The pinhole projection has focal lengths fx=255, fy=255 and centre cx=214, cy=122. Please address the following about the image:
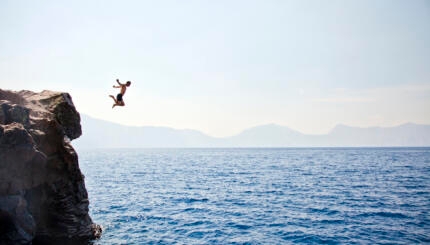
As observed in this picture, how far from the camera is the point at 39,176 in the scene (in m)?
16.3

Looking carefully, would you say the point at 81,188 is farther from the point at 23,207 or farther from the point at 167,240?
the point at 167,240

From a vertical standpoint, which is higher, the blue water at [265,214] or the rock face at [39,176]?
the rock face at [39,176]

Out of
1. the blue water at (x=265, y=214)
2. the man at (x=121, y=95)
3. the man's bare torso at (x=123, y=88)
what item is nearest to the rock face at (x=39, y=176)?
the blue water at (x=265, y=214)

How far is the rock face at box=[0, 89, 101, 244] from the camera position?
45.1 feet

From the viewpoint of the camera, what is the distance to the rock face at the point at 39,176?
13.7 m

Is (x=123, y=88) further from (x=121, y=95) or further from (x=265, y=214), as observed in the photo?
(x=265, y=214)

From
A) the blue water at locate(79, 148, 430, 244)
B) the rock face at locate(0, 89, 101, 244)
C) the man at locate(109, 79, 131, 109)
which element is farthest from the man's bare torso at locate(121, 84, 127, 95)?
the blue water at locate(79, 148, 430, 244)

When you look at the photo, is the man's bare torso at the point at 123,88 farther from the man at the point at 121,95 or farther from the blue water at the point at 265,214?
the blue water at the point at 265,214

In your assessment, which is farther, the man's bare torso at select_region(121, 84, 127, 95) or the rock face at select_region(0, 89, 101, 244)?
the man's bare torso at select_region(121, 84, 127, 95)

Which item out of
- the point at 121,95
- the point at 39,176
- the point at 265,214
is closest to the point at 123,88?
the point at 121,95

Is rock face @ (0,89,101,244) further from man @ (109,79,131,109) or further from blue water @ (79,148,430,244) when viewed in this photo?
man @ (109,79,131,109)

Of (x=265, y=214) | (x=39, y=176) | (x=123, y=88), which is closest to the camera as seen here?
(x=39, y=176)

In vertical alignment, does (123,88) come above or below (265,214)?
above

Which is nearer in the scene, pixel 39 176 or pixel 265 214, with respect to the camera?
pixel 39 176
